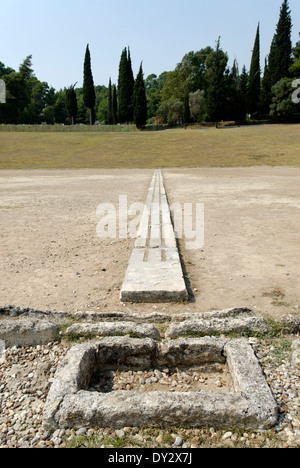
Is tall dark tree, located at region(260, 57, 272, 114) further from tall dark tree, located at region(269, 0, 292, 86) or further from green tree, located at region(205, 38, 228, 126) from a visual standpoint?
green tree, located at region(205, 38, 228, 126)

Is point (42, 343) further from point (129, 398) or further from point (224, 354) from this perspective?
point (224, 354)

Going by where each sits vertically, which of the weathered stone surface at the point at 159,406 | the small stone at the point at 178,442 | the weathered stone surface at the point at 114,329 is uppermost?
the weathered stone surface at the point at 114,329

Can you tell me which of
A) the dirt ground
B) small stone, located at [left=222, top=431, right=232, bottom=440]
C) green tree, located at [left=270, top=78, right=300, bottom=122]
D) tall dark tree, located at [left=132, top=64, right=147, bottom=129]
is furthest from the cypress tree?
small stone, located at [left=222, top=431, right=232, bottom=440]

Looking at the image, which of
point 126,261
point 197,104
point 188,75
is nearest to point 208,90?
point 197,104

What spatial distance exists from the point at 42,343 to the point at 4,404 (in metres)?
0.56

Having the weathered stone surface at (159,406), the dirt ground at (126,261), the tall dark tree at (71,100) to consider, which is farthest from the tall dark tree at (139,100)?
the weathered stone surface at (159,406)

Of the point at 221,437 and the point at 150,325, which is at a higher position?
the point at 150,325

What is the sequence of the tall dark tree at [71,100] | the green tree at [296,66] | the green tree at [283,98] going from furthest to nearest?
the tall dark tree at [71,100] → the green tree at [296,66] → the green tree at [283,98]

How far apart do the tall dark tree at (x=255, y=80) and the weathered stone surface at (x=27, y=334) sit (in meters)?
50.9

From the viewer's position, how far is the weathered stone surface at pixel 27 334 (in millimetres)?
2314

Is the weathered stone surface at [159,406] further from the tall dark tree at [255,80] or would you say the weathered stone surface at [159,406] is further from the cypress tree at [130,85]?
the tall dark tree at [255,80]

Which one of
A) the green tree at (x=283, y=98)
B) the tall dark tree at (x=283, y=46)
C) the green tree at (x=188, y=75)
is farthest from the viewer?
the green tree at (x=188, y=75)

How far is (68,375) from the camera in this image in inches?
72.2
